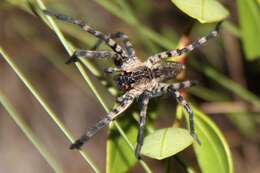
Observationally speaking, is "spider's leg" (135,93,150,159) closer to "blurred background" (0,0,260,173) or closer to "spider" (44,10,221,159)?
"spider" (44,10,221,159)

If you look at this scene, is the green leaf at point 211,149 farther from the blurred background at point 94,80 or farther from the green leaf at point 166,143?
the blurred background at point 94,80

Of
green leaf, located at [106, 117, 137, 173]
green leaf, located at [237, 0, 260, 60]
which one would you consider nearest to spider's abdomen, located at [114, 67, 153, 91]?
green leaf, located at [106, 117, 137, 173]

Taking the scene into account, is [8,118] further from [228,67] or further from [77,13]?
[228,67]

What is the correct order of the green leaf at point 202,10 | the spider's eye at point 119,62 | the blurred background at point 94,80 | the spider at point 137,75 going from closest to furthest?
the green leaf at point 202,10 < the spider at point 137,75 < the spider's eye at point 119,62 < the blurred background at point 94,80

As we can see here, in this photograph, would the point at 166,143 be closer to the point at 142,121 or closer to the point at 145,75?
the point at 142,121

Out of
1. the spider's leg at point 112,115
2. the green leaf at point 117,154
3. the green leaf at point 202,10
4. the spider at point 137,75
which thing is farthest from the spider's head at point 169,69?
the green leaf at point 202,10

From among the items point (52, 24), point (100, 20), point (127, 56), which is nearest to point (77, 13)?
point (100, 20)
